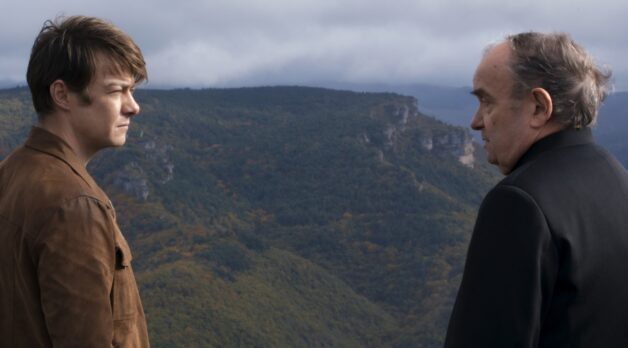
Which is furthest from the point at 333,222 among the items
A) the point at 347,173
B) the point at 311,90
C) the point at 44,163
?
the point at 44,163

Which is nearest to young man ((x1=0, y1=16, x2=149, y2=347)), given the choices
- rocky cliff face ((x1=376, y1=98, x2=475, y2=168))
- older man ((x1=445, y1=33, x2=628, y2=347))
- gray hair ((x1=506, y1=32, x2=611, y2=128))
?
older man ((x1=445, y1=33, x2=628, y2=347))

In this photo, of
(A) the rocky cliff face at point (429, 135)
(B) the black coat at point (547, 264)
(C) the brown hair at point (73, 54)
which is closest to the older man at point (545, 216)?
(B) the black coat at point (547, 264)

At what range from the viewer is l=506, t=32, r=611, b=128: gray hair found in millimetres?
2664

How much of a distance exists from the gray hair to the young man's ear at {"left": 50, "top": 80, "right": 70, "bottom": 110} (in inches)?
57.3

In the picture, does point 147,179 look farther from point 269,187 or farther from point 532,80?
point 532,80

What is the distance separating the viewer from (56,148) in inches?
114

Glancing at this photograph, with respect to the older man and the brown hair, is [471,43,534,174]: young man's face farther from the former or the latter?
the brown hair

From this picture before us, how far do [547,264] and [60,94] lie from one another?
64.8 inches

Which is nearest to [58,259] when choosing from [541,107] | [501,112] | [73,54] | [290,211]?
[73,54]

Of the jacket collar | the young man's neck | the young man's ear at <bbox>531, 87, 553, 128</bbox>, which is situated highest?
the young man's ear at <bbox>531, 87, 553, 128</bbox>

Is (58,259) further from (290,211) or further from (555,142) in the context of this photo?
(290,211)

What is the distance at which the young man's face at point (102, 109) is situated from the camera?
2.91 metres

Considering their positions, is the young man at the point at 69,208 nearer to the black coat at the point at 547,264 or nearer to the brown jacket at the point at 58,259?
the brown jacket at the point at 58,259

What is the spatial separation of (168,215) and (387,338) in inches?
961
